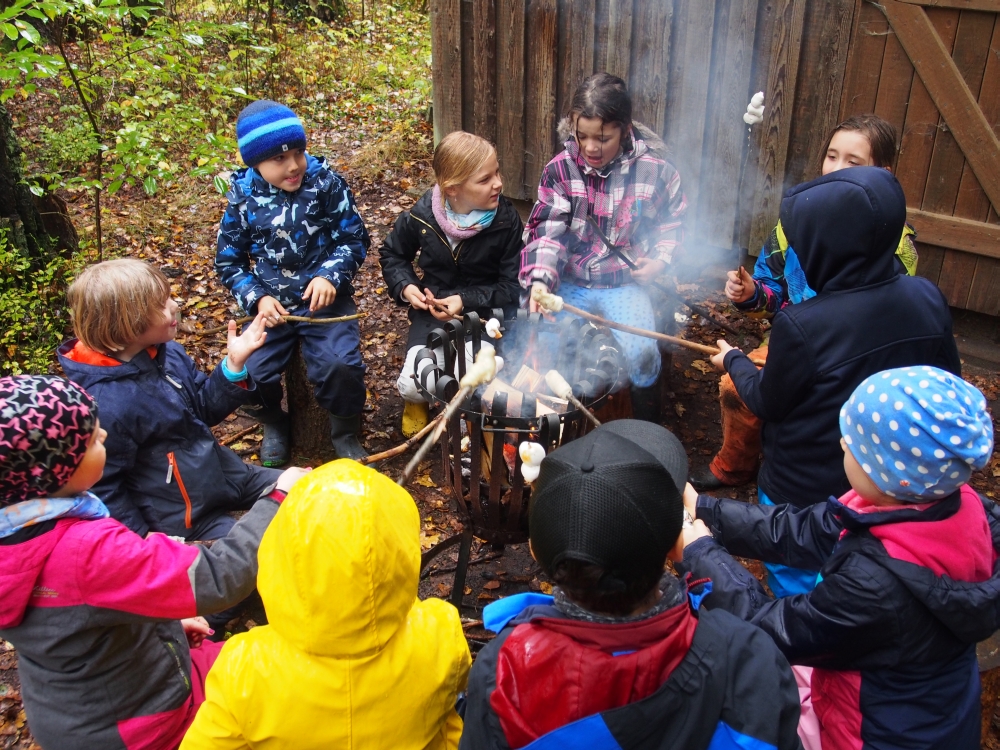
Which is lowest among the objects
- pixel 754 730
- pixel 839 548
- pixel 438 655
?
pixel 438 655

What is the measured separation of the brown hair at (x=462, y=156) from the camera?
159 inches

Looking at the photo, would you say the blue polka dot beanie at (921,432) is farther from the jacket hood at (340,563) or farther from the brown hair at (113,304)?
the brown hair at (113,304)

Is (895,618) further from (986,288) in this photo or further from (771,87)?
(771,87)

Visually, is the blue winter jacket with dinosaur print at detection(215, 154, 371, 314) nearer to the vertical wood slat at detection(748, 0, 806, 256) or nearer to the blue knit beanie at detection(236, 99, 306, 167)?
the blue knit beanie at detection(236, 99, 306, 167)

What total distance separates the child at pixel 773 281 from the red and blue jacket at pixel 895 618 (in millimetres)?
1473

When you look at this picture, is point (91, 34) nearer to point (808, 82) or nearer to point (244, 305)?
point (244, 305)

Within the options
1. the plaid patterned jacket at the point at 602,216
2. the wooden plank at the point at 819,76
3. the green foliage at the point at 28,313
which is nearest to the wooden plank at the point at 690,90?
the wooden plank at the point at 819,76

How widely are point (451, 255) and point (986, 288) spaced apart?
3.40 metres

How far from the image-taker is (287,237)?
418 centimetres

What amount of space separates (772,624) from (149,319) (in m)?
2.39

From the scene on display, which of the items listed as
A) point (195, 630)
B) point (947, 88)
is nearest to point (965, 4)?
point (947, 88)

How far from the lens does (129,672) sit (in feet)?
7.16

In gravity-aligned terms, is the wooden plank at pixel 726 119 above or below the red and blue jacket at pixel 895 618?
above

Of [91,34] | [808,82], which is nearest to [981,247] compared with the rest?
[808,82]
